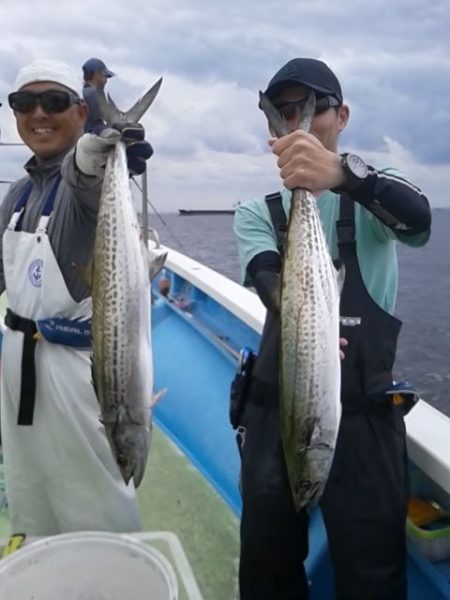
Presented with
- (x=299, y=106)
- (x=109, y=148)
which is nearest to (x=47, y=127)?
(x=109, y=148)

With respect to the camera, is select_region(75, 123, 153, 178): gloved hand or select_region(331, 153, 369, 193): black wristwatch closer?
select_region(331, 153, 369, 193): black wristwatch

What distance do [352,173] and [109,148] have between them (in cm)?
79

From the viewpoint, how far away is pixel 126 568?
7.20ft

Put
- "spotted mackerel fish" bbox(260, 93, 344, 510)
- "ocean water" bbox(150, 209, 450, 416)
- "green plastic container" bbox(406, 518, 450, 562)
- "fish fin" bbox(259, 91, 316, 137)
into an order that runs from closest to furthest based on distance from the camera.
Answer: "spotted mackerel fish" bbox(260, 93, 344, 510), "fish fin" bbox(259, 91, 316, 137), "green plastic container" bbox(406, 518, 450, 562), "ocean water" bbox(150, 209, 450, 416)

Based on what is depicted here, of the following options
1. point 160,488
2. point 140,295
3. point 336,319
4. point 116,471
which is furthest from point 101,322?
point 160,488

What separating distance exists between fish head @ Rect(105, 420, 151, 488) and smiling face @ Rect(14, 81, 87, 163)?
136cm

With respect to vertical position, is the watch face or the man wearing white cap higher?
the watch face

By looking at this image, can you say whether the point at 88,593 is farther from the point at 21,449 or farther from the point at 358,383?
the point at 358,383

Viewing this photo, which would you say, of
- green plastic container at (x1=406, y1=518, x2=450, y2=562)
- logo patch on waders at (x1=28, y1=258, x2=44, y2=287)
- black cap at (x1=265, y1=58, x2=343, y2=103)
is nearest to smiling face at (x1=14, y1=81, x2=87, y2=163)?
logo patch on waders at (x1=28, y1=258, x2=44, y2=287)

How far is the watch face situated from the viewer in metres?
1.87

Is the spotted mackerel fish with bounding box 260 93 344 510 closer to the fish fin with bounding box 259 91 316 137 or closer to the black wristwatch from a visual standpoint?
the fish fin with bounding box 259 91 316 137

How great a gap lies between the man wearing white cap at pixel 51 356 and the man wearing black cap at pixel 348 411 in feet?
2.36

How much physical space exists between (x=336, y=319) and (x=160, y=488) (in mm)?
2343

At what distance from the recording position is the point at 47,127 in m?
2.67
